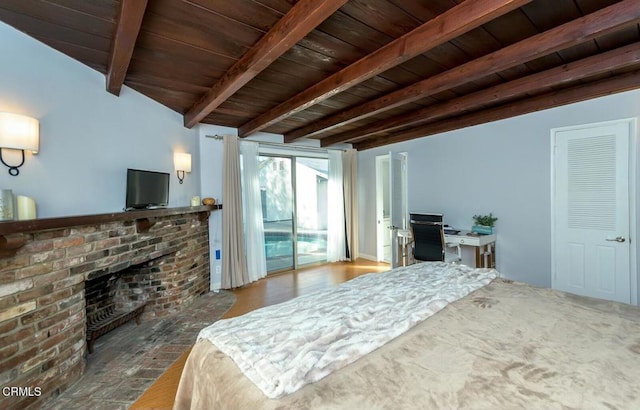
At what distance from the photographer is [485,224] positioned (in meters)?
3.82

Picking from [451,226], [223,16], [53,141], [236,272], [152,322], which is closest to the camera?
[223,16]

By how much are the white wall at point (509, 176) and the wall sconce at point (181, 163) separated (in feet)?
11.9

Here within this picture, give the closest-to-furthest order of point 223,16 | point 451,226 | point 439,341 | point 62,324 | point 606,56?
point 439,341, point 223,16, point 62,324, point 606,56, point 451,226

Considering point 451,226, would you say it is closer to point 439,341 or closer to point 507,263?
point 507,263

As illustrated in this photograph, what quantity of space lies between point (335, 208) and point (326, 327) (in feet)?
13.7

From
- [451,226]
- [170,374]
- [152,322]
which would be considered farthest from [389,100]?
[152,322]

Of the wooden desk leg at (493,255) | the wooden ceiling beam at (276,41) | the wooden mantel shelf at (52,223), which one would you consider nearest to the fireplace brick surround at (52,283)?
the wooden mantel shelf at (52,223)

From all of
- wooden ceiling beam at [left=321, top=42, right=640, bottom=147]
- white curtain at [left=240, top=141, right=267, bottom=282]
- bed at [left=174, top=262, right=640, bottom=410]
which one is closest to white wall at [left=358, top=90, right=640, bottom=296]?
wooden ceiling beam at [left=321, top=42, right=640, bottom=147]

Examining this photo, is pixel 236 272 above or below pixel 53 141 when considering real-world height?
below

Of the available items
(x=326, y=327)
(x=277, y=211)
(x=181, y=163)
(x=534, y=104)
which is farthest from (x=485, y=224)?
(x=181, y=163)

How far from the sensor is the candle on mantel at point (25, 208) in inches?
67.9

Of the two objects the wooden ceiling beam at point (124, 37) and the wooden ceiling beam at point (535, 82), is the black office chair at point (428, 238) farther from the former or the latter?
the wooden ceiling beam at point (124, 37)

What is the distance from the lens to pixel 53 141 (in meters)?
2.02

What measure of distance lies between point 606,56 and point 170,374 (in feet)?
14.3
